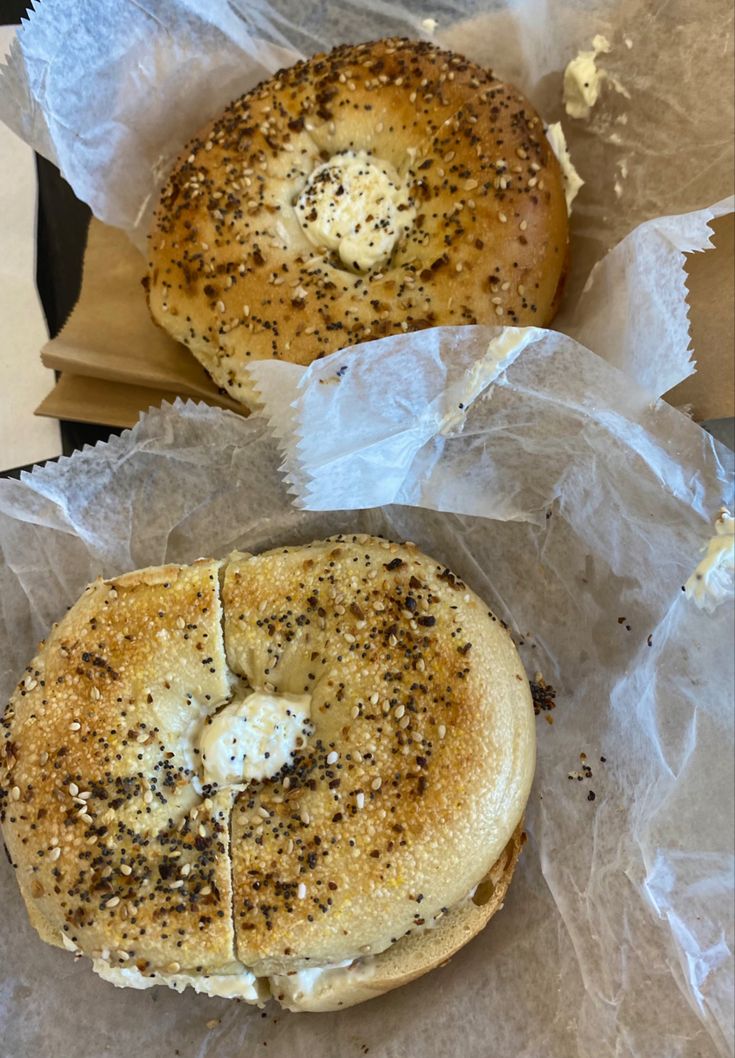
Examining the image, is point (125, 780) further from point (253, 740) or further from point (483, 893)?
point (483, 893)

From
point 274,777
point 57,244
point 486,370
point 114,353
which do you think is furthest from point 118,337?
point 274,777

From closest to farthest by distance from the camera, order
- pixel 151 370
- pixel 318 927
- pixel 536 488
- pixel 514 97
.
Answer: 1. pixel 318 927
2. pixel 536 488
3. pixel 514 97
4. pixel 151 370

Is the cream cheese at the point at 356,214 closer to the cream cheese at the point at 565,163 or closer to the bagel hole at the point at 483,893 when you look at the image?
the cream cheese at the point at 565,163

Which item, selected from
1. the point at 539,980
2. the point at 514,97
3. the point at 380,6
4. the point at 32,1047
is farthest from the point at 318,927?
the point at 380,6

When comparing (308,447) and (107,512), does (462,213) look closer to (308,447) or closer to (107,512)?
(308,447)

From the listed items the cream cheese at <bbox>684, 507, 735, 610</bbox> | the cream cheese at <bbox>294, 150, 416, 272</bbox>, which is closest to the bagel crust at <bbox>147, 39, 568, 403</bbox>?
the cream cheese at <bbox>294, 150, 416, 272</bbox>

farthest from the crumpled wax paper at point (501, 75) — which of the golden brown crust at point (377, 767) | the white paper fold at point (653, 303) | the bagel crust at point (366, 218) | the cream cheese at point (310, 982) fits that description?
the cream cheese at point (310, 982)
